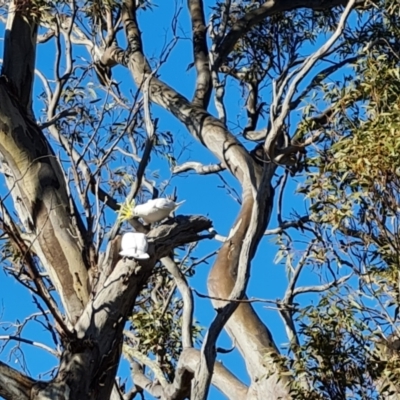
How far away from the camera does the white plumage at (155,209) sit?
140 inches

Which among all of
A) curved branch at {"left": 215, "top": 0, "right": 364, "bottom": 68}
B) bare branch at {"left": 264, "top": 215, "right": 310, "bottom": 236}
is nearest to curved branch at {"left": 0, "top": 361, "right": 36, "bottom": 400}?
bare branch at {"left": 264, "top": 215, "right": 310, "bottom": 236}

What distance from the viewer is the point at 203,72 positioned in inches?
235

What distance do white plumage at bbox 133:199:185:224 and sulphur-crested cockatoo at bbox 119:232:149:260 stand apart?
0.26 feet

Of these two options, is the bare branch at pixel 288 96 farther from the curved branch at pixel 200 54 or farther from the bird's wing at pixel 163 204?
the curved branch at pixel 200 54

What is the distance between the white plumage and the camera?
140 inches

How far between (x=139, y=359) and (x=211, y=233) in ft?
4.37

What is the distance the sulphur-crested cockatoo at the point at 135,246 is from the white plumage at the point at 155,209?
8 centimetres

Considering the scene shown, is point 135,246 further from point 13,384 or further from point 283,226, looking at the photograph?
point 283,226

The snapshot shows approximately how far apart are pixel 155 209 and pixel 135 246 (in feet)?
0.52

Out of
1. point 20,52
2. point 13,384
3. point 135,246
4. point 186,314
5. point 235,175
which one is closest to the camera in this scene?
point 13,384

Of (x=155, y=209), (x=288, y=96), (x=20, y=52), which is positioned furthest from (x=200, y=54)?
(x=155, y=209)

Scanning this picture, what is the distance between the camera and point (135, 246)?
3.54m

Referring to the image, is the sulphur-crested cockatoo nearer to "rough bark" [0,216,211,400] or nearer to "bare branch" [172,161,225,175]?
"rough bark" [0,216,211,400]

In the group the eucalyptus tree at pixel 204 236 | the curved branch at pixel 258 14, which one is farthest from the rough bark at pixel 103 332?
the curved branch at pixel 258 14
